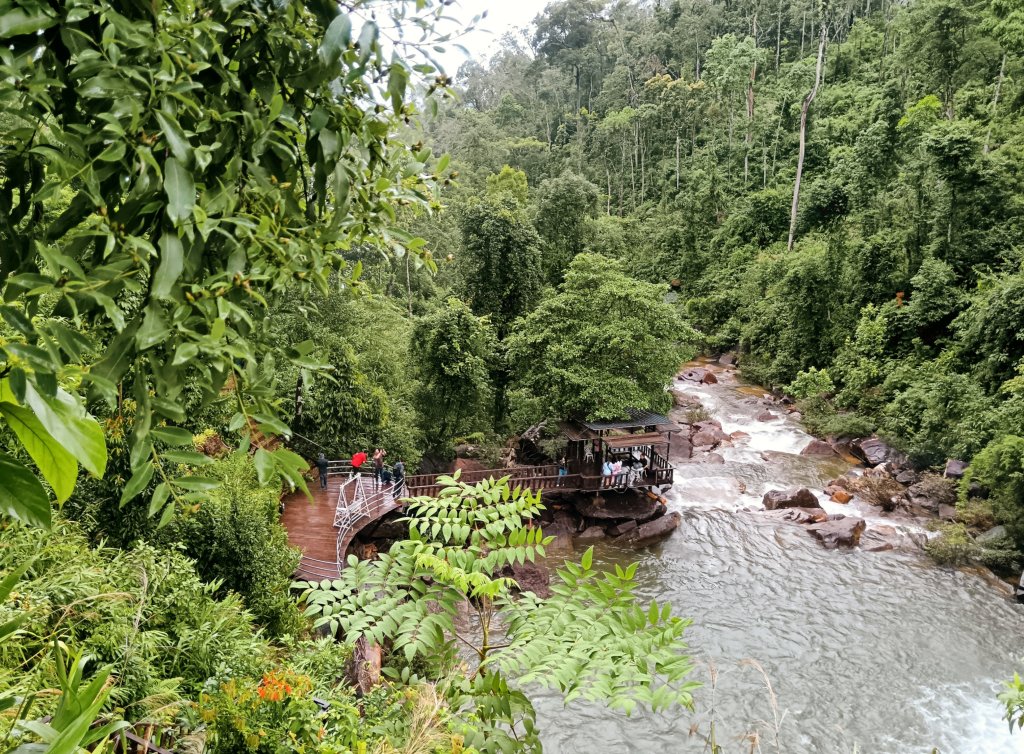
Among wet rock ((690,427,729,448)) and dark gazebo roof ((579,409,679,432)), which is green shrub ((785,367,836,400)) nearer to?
wet rock ((690,427,729,448))

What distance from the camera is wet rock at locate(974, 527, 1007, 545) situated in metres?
12.4

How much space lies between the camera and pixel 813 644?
1027cm

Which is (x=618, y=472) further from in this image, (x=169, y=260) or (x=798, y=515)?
(x=169, y=260)

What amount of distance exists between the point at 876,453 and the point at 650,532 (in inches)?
308

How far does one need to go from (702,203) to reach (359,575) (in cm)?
3456

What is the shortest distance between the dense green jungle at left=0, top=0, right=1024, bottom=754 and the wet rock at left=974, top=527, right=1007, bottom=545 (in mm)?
141

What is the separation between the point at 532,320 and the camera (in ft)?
51.6

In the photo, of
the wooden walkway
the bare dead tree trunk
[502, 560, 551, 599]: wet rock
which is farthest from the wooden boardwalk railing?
the bare dead tree trunk

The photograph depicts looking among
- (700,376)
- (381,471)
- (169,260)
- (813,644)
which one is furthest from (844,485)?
(169,260)

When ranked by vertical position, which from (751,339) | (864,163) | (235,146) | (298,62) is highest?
(864,163)

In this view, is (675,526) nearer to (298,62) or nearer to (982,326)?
(982,326)

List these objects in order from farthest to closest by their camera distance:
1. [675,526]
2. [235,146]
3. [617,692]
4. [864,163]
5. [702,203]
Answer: [702,203] → [864,163] → [675,526] → [617,692] → [235,146]

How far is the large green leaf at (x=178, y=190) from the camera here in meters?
0.81

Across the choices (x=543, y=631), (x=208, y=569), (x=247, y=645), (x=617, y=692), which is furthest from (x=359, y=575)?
(x=208, y=569)
